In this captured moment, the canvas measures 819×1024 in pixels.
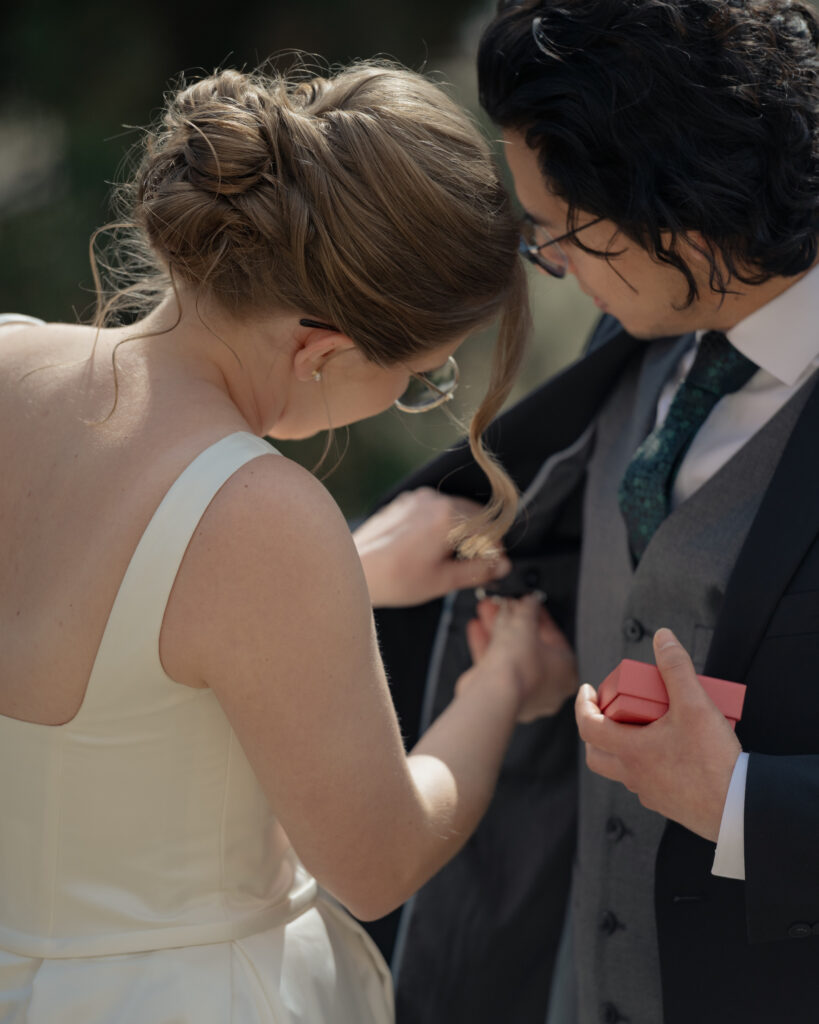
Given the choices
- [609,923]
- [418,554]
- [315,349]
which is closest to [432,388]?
[315,349]

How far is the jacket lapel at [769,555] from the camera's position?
144 centimetres

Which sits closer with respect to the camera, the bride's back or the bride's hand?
the bride's back

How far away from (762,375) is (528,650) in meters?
0.66

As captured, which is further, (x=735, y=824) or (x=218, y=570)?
(x=735, y=824)

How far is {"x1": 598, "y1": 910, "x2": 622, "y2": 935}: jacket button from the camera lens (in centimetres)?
182

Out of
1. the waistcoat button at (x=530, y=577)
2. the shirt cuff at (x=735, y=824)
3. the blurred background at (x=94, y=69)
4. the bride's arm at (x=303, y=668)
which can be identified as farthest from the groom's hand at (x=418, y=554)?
the blurred background at (x=94, y=69)

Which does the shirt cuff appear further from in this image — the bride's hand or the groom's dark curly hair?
the groom's dark curly hair

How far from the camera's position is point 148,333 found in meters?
1.32

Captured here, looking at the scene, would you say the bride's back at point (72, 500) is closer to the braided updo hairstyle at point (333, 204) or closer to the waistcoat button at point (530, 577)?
the braided updo hairstyle at point (333, 204)

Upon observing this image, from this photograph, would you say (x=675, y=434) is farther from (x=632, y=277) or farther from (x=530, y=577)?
(x=530, y=577)

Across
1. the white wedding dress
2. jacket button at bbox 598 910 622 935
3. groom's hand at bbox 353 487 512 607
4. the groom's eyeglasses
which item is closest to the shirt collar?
the groom's eyeglasses

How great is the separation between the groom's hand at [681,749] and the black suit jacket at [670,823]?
0.17 feet

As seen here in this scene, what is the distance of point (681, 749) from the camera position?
4.34 ft

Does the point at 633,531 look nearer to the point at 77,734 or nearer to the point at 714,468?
the point at 714,468
